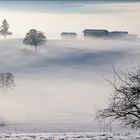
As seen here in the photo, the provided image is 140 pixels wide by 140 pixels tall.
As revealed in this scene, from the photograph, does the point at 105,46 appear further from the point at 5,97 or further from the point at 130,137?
the point at 130,137

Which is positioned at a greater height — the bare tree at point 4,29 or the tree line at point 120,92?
the bare tree at point 4,29

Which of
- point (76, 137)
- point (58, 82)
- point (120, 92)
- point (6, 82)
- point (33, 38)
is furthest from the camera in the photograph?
point (33, 38)

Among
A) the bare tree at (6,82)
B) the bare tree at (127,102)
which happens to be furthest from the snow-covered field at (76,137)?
the bare tree at (6,82)

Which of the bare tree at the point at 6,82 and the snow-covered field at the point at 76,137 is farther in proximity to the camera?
the bare tree at the point at 6,82

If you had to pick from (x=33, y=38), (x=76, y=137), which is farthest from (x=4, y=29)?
(x=76, y=137)

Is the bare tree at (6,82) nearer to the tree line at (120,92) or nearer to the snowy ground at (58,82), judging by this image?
the tree line at (120,92)

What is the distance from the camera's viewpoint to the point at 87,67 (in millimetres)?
136000

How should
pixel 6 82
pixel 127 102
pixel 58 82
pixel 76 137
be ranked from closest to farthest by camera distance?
pixel 76 137 < pixel 127 102 < pixel 6 82 < pixel 58 82

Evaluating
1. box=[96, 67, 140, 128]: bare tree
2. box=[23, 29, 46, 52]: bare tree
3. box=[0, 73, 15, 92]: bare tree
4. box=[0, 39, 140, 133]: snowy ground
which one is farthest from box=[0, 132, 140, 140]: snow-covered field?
box=[23, 29, 46, 52]: bare tree

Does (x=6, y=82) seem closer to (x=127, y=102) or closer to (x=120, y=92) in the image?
(x=120, y=92)

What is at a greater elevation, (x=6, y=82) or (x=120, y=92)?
(x=6, y=82)

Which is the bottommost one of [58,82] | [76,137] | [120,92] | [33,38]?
[76,137]

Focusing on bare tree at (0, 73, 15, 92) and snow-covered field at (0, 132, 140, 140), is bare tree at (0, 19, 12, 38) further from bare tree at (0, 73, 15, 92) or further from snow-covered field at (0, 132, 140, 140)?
snow-covered field at (0, 132, 140, 140)

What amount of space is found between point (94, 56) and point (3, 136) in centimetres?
13115
